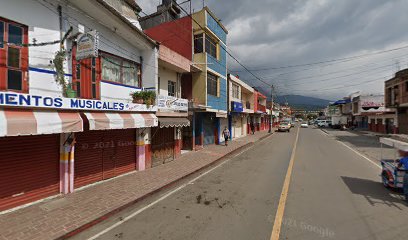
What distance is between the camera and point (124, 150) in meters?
10.1

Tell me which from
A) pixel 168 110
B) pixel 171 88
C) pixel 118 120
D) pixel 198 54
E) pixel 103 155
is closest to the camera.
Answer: pixel 118 120

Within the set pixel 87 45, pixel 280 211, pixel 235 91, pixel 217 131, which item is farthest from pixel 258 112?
pixel 87 45

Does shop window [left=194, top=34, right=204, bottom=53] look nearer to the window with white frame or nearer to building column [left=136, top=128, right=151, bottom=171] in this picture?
the window with white frame

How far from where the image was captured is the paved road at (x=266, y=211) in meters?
4.87

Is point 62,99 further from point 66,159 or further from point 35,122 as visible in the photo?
point 66,159

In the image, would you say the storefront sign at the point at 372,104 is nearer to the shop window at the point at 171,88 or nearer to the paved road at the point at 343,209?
the paved road at the point at 343,209

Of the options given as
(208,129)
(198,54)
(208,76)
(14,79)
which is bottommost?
(208,129)

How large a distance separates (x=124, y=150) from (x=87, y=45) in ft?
16.0

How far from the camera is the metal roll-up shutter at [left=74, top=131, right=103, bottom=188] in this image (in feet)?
26.1

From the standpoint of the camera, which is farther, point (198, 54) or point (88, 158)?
point (198, 54)

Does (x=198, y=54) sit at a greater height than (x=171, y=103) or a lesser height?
greater

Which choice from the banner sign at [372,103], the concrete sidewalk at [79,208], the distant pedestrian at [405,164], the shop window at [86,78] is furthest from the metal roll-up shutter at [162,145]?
the banner sign at [372,103]

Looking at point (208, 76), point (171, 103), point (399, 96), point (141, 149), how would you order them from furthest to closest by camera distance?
point (399, 96) → point (208, 76) → point (171, 103) → point (141, 149)

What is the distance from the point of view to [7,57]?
19.6 feet
